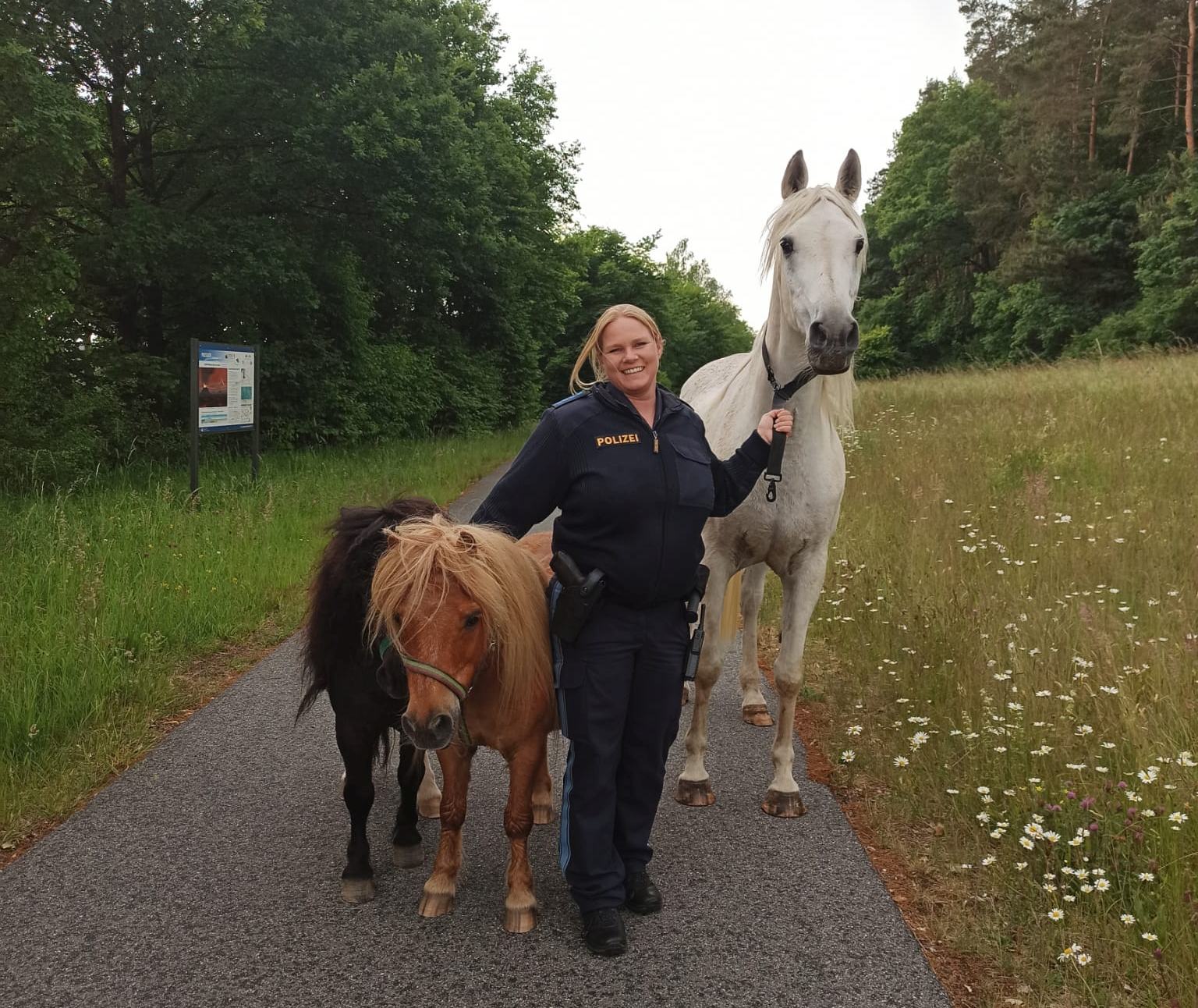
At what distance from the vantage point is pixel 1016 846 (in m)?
3.09

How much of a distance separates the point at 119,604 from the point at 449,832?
375 cm

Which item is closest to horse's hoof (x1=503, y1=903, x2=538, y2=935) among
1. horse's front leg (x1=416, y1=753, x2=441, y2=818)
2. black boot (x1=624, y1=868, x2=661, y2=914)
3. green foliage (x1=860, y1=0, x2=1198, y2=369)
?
black boot (x1=624, y1=868, x2=661, y2=914)

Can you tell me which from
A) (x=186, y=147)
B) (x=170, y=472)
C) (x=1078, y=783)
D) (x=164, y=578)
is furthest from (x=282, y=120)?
(x=1078, y=783)

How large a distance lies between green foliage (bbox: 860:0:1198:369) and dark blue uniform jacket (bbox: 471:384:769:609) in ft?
84.1

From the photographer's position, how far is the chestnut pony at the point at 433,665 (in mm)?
2432

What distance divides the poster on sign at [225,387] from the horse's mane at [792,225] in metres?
7.21

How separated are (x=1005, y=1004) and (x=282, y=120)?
14459 millimetres

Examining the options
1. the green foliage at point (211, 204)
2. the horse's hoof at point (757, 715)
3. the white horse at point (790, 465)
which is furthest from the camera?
the green foliage at point (211, 204)

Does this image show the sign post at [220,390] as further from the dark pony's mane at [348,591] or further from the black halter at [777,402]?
the black halter at [777,402]

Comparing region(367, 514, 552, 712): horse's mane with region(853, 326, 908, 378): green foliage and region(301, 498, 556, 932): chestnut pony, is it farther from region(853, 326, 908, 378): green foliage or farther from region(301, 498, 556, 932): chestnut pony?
region(853, 326, 908, 378): green foliage

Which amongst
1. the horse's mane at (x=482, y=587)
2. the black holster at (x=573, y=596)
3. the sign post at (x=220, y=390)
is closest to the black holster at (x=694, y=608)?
the black holster at (x=573, y=596)

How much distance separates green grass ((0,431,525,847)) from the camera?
405 centimetres

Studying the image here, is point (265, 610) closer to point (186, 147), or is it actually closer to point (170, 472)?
point (170, 472)

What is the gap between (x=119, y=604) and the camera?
558 centimetres
